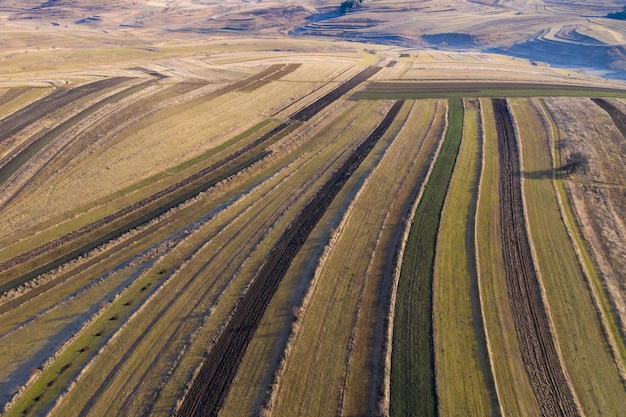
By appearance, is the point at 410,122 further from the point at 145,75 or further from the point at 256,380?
the point at 145,75

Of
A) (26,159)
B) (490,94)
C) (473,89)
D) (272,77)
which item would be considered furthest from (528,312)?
(272,77)

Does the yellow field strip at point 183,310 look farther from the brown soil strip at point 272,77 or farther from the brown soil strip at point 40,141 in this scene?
the brown soil strip at point 272,77

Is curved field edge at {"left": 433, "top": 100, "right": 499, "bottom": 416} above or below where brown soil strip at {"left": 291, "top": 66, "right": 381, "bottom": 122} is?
below

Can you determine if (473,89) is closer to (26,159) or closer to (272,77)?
(272,77)

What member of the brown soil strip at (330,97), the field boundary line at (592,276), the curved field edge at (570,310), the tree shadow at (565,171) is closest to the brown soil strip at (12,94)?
the brown soil strip at (330,97)

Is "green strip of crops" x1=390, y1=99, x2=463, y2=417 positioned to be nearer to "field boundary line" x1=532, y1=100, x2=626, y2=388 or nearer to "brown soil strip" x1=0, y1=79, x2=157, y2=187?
"field boundary line" x1=532, y1=100, x2=626, y2=388

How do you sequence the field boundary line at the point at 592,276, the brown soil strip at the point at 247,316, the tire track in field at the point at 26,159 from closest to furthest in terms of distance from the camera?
the brown soil strip at the point at 247,316, the field boundary line at the point at 592,276, the tire track in field at the point at 26,159

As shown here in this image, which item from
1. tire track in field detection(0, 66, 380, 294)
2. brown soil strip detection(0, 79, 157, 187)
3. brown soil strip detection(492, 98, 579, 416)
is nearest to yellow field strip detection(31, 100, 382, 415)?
tire track in field detection(0, 66, 380, 294)
